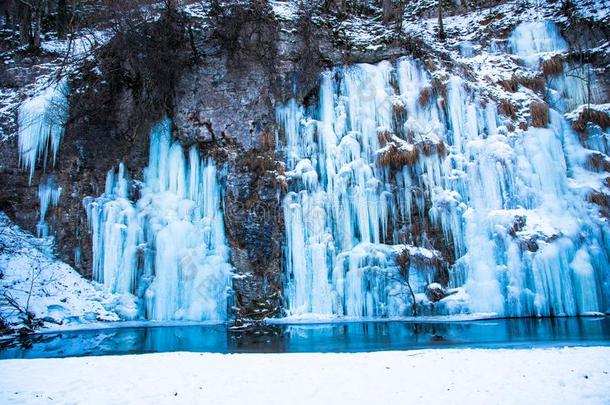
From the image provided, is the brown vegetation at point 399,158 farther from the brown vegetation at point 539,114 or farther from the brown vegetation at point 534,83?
the brown vegetation at point 534,83

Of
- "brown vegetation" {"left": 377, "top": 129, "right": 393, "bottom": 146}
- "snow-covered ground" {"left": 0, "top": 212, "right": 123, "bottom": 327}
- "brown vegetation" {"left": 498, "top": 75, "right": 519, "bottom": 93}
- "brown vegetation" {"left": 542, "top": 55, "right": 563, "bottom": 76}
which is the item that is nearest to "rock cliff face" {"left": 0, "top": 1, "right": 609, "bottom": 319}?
"snow-covered ground" {"left": 0, "top": 212, "right": 123, "bottom": 327}

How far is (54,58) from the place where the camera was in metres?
15.8

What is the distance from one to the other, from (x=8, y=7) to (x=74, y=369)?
15.7 meters

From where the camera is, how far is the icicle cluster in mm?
13773

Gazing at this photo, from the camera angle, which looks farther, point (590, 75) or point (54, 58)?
point (54, 58)

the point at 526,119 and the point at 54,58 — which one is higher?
the point at 54,58

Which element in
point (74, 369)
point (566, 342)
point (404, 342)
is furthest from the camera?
point (404, 342)

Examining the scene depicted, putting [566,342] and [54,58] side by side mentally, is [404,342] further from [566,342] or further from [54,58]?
[54,58]

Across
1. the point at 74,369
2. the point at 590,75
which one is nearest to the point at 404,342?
the point at 74,369

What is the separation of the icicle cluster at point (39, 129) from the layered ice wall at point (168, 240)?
2.06 m

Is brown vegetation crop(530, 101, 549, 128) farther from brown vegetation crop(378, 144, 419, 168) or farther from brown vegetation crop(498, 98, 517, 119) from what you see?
brown vegetation crop(378, 144, 419, 168)

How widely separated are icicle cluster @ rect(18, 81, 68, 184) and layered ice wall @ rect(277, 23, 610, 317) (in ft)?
22.7

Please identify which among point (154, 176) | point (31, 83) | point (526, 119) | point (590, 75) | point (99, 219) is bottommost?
point (99, 219)

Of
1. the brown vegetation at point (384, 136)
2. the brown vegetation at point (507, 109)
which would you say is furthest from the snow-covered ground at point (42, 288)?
the brown vegetation at point (507, 109)
